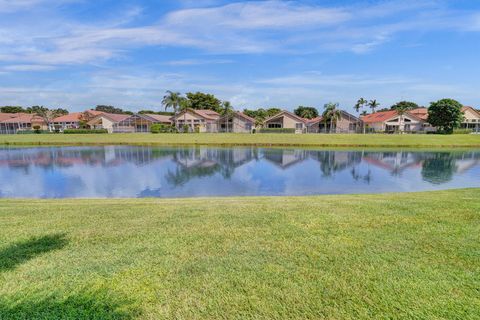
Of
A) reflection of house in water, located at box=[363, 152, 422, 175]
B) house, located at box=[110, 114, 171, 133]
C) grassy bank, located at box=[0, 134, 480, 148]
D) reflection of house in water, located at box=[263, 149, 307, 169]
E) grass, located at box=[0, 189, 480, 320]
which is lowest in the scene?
reflection of house in water, located at box=[363, 152, 422, 175]

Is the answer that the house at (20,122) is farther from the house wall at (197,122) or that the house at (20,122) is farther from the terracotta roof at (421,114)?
the terracotta roof at (421,114)

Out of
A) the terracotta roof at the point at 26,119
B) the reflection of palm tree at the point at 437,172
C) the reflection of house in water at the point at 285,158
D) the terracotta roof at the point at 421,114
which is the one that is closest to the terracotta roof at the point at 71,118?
the terracotta roof at the point at 26,119

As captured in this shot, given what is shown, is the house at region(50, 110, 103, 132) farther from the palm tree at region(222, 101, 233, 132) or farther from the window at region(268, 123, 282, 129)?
the window at region(268, 123, 282, 129)

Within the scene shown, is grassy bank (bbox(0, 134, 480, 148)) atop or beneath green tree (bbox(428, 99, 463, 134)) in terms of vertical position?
beneath

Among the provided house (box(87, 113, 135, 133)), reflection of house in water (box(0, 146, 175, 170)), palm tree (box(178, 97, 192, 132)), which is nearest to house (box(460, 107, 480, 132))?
palm tree (box(178, 97, 192, 132))

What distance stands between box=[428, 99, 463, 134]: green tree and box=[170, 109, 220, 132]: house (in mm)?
41172

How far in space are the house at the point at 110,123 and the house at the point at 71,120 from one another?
17.3 feet

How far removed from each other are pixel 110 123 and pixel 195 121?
1946 centimetres

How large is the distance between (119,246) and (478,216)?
6.45 m

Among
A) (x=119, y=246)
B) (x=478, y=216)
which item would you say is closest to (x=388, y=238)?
(x=478, y=216)

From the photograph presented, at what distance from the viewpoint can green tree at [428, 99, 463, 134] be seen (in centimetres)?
5281

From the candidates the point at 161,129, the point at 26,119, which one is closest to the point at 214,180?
the point at 161,129

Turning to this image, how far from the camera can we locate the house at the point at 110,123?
63144 millimetres

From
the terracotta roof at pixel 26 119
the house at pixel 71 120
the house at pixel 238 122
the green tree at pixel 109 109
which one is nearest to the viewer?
the house at pixel 238 122
